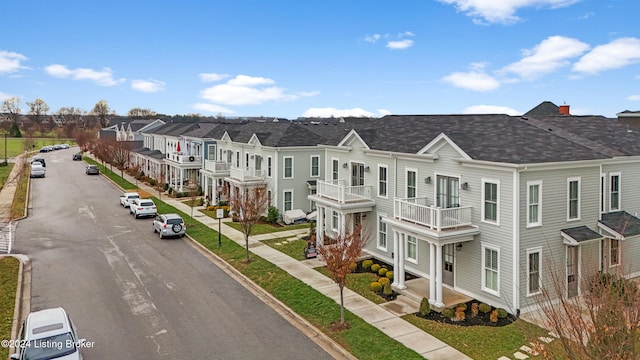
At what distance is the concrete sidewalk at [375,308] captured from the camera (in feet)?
48.0

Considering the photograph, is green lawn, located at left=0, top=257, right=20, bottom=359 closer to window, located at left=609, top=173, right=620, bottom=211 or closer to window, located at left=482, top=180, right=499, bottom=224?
window, located at left=482, top=180, right=499, bottom=224

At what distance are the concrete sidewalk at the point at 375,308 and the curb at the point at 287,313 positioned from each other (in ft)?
6.19

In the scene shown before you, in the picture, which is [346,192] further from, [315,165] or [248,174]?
[248,174]

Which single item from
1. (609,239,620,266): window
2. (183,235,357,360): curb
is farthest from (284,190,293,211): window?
(609,239,620,266): window

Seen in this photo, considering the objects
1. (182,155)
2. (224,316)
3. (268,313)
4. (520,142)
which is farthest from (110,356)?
(182,155)

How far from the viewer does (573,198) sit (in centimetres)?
1856

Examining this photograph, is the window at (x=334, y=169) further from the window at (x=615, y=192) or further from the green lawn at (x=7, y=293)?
the green lawn at (x=7, y=293)

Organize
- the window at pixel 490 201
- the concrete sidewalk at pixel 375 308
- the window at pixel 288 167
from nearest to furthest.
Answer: the concrete sidewalk at pixel 375 308 → the window at pixel 490 201 → the window at pixel 288 167

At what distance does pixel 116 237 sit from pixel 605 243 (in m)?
27.2

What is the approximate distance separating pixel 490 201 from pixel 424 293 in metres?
Answer: 4.74

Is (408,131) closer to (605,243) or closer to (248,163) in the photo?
(605,243)

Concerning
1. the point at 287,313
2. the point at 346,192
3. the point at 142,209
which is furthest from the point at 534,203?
the point at 142,209

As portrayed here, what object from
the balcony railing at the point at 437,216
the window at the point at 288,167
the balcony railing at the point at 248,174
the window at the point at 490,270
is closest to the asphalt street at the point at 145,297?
the balcony railing at the point at 437,216

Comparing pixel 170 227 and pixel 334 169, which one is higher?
pixel 334 169
